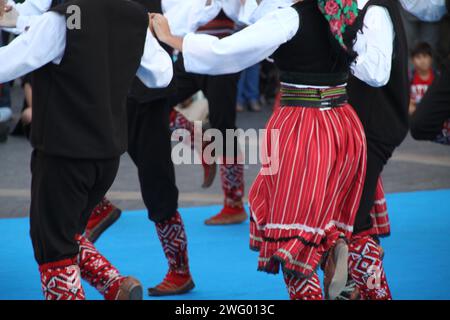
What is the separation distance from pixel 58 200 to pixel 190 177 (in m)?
4.12

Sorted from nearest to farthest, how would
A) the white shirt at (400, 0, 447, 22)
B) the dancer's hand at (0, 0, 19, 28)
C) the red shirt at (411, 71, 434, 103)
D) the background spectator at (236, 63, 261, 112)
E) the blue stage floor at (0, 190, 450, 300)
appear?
the dancer's hand at (0, 0, 19, 28), the blue stage floor at (0, 190, 450, 300), the white shirt at (400, 0, 447, 22), the red shirt at (411, 71, 434, 103), the background spectator at (236, 63, 261, 112)

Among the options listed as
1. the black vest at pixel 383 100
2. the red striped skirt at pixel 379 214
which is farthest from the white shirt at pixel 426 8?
the red striped skirt at pixel 379 214

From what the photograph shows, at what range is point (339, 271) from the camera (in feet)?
11.8

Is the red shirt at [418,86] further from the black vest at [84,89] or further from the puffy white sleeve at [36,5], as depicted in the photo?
the black vest at [84,89]

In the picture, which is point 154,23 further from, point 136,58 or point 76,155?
point 76,155

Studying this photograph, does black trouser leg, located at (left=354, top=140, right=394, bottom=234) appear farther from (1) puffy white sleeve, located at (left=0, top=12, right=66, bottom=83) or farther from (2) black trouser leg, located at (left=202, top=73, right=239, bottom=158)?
(2) black trouser leg, located at (left=202, top=73, right=239, bottom=158)

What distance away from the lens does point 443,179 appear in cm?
750

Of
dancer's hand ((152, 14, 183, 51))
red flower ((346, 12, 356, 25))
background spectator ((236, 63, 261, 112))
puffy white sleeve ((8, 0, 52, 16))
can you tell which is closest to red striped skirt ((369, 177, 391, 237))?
red flower ((346, 12, 356, 25))

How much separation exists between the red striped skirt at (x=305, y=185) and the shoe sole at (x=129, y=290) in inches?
18.3

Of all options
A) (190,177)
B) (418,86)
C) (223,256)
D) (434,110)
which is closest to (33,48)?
(223,256)

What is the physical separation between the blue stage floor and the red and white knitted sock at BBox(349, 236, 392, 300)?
422mm

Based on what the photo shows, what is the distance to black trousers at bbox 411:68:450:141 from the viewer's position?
4961mm

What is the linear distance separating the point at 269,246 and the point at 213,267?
4.82ft

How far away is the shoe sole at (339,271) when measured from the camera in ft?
11.7
